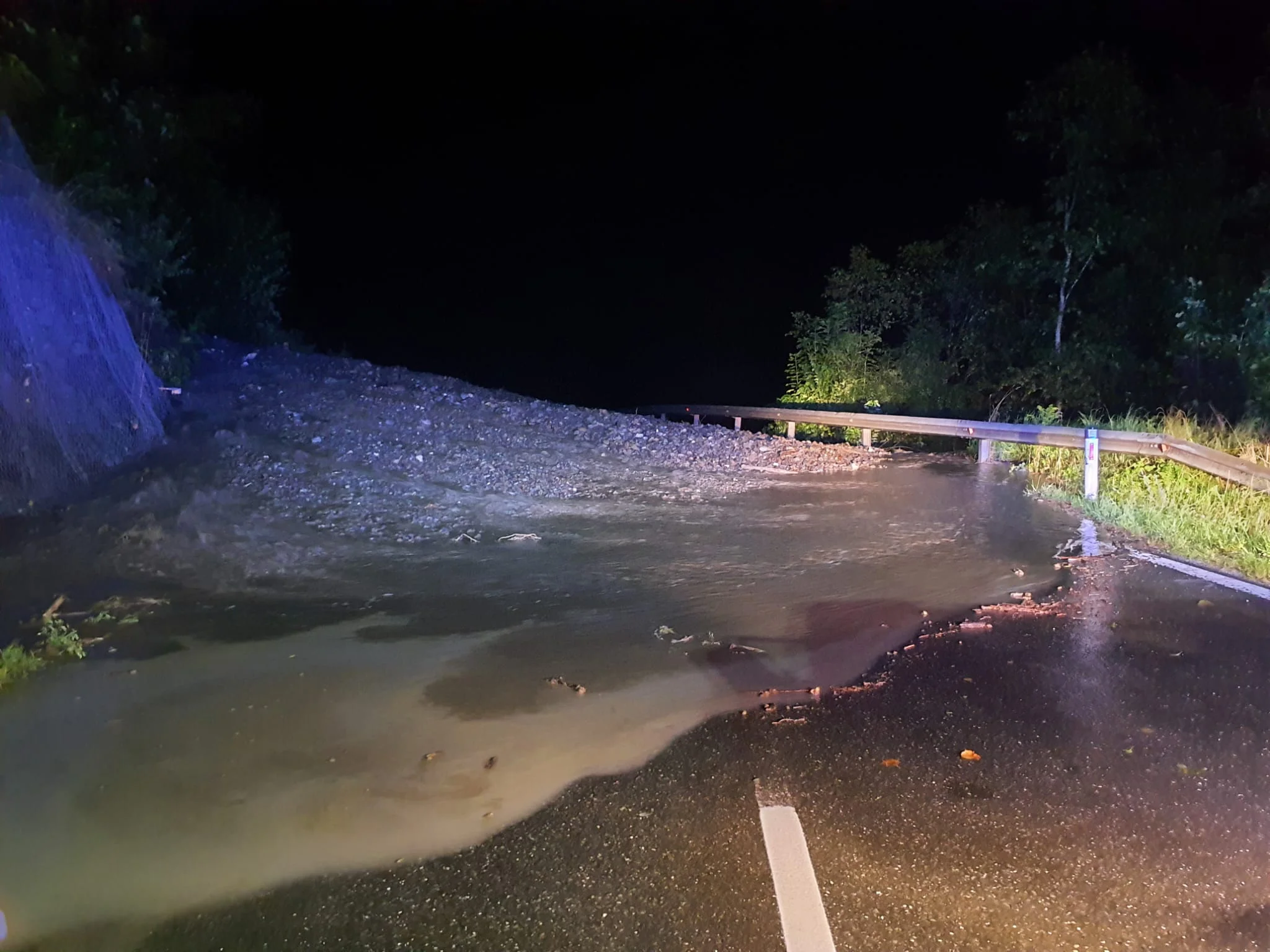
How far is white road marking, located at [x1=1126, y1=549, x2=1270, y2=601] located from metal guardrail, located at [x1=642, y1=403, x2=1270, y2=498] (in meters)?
1.80

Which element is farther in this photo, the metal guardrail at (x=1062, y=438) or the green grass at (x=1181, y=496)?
the metal guardrail at (x=1062, y=438)

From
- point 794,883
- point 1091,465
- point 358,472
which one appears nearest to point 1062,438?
point 1091,465

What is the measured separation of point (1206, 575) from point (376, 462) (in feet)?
31.7

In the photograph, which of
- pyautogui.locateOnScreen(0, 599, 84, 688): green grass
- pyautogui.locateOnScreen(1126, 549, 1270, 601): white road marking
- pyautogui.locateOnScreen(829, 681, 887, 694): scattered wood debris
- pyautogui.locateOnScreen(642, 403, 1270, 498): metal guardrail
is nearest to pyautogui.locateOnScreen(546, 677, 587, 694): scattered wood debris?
pyautogui.locateOnScreen(829, 681, 887, 694): scattered wood debris

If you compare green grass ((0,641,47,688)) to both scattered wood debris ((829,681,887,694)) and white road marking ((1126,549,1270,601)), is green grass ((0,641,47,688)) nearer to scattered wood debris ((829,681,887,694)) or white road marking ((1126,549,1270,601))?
scattered wood debris ((829,681,887,694))

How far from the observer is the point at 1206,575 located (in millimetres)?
8828

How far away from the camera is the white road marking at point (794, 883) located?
3.82m

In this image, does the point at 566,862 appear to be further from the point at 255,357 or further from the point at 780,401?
the point at 780,401

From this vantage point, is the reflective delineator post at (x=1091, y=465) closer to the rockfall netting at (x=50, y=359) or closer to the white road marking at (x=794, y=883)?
the white road marking at (x=794, y=883)

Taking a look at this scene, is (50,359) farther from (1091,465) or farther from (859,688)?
(1091,465)

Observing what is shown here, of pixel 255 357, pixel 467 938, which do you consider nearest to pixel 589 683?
pixel 467 938

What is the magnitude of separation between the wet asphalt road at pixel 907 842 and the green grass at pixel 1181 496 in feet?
12.0

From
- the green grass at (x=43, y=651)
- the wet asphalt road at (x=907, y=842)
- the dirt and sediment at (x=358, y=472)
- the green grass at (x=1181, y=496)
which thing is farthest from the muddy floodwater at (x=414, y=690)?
the green grass at (x=1181, y=496)

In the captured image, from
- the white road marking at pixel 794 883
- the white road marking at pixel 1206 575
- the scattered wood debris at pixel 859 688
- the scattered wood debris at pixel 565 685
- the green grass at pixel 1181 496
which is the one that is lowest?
the scattered wood debris at pixel 565 685
